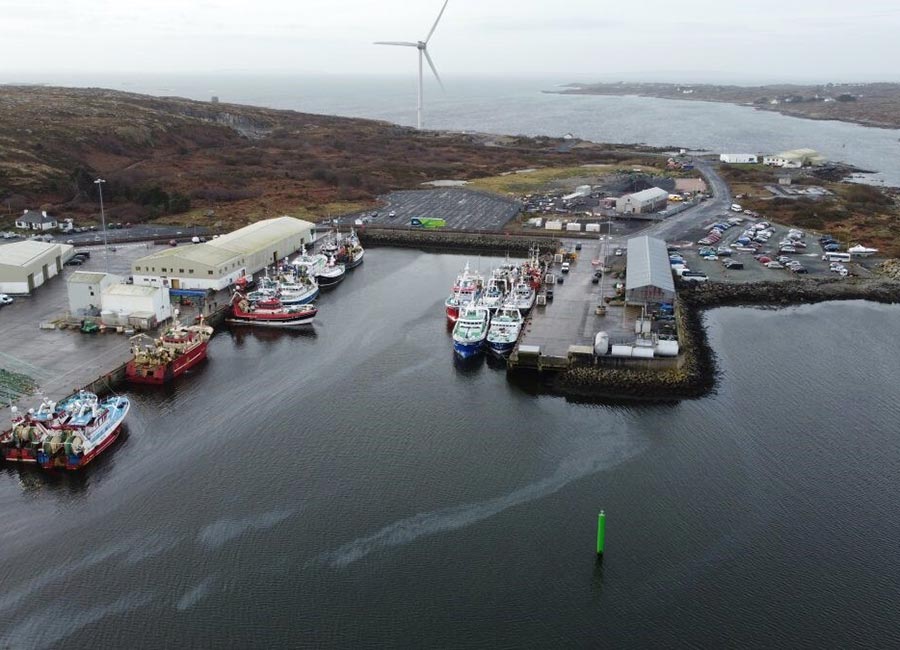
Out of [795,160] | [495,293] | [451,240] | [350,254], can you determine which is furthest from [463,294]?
[795,160]

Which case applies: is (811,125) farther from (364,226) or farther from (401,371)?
A: (401,371)

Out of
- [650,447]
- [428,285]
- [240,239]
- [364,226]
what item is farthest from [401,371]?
[364,226]

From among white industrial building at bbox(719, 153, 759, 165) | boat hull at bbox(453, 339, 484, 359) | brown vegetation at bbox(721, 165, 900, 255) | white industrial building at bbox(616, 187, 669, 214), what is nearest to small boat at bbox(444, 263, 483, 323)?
boat hull at bbox(453, 339, 484, 359)

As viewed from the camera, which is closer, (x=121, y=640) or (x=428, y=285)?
(x=121, y=640)

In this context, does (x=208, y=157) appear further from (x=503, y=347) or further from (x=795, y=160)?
(x=795, y=160)

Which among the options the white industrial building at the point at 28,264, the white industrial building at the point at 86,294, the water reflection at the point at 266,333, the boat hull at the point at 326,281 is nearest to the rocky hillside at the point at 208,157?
the white industrial building at the point at 28,264

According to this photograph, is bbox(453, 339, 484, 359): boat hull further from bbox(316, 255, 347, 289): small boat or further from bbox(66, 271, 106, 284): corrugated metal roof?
bbox(66, 271, 106, 284): corrugated metal roof

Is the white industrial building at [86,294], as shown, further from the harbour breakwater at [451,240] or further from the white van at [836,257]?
the white van at [836,257]
